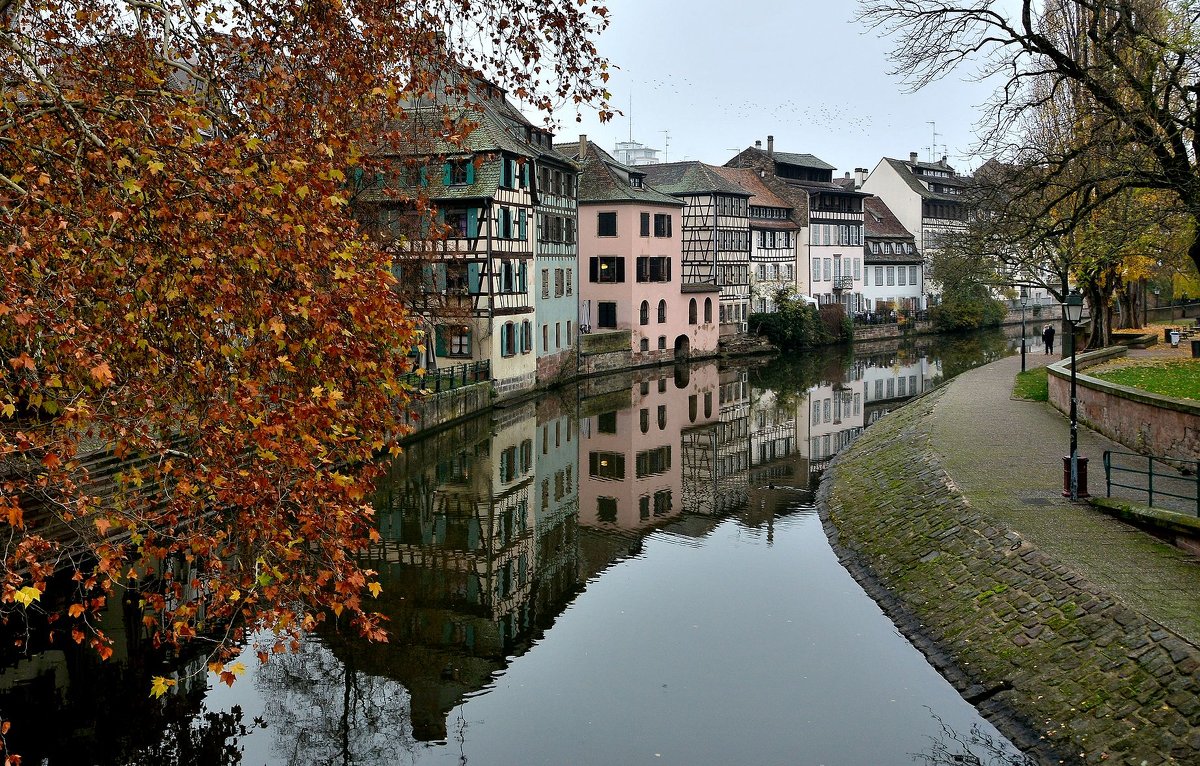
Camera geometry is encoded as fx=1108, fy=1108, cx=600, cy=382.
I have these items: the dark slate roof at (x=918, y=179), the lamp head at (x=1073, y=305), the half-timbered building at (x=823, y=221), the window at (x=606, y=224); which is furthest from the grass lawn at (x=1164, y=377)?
the dark slate roof at (x=918, y=179)

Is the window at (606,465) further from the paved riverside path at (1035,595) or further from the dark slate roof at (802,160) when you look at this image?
the dark slate roof at (802,160)

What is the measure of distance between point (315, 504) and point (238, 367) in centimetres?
106

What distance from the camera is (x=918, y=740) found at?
1296 centimetres

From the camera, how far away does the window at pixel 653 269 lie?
57.6 metres

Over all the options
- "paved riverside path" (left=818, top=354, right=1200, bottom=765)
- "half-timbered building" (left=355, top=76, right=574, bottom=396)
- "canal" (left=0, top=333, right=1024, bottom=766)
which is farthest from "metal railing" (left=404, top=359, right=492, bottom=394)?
"paved riverside path" (left=818, top=354, right=1200, bottom=765)

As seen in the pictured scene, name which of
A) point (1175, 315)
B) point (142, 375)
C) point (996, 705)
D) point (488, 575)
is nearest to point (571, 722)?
point (996, 705)

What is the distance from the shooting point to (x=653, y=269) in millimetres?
58531

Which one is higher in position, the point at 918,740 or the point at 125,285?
the point at 125,285

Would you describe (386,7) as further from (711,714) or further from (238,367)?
(711,714)

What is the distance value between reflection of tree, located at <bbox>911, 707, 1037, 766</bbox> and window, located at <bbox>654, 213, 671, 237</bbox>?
156 feet

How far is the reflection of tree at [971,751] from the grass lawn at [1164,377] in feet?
40.5

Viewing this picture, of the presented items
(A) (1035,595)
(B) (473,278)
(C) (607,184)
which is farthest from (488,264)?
(A) (1035,595)

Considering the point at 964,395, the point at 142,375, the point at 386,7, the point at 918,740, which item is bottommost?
the point at 918,740

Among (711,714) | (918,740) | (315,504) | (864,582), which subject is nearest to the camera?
(315,504)
